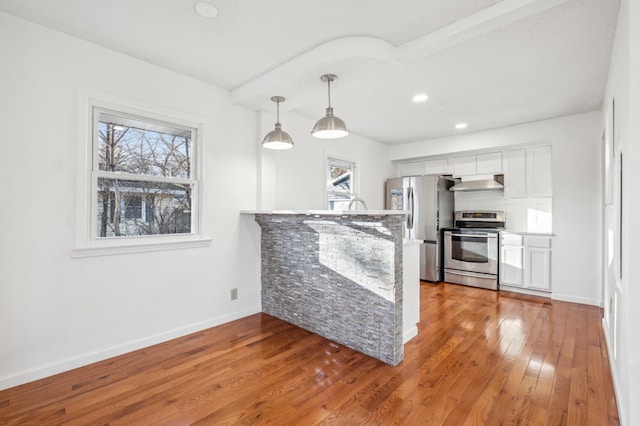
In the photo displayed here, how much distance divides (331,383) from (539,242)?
152 inches

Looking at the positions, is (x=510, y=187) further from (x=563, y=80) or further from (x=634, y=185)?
(x=634, y=185)

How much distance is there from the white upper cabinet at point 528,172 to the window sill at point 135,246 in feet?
15.0

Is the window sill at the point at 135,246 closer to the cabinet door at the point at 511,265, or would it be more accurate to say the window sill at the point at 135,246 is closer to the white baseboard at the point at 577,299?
the cabinet door at the point at 511,265

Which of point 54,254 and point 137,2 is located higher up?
point 137,2

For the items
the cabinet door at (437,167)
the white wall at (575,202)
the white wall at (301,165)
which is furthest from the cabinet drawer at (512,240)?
the white wall at (301,165)

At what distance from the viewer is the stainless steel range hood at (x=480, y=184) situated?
5.19m

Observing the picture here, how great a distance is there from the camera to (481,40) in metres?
2.49

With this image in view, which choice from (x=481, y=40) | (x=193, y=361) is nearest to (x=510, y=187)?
(x=481, y=40)

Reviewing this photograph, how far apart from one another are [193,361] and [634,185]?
123 inches

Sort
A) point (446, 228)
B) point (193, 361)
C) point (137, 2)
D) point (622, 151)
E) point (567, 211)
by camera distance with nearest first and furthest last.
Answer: point (622, 151), point (137, 2), point (193, 361), point (567, 211), point (446, 228)

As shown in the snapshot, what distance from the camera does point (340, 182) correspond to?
5234 mm

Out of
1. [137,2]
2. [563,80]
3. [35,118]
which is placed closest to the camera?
[137,2]

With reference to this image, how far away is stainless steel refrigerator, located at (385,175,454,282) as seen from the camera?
5500 mm

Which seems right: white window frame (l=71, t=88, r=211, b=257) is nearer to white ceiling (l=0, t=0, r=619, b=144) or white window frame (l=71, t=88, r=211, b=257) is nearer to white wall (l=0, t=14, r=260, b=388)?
white wall (l=0, t=14, r=260, b=388)
